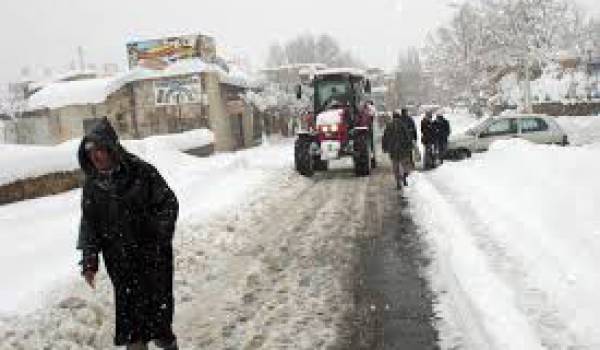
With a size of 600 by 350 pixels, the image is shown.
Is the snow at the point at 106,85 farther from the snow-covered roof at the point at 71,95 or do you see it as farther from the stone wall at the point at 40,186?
the stone wall at the point at 40,186

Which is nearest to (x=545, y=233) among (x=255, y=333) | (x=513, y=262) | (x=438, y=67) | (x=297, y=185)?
(x=513, y=262)

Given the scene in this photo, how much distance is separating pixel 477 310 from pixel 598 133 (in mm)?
27582

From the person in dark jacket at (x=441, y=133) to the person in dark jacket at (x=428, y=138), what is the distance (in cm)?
14

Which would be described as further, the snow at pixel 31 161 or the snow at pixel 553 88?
the snow at pixel 553 88

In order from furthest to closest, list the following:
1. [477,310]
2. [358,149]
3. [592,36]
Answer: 1. [592,36]
2. [358,149]
3. [477,310]

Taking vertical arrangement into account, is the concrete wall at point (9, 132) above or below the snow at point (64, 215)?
above

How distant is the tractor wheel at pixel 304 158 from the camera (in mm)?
21219

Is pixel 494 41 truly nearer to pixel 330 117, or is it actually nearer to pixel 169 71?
pixel 169 71

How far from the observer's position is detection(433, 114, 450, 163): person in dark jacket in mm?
20969

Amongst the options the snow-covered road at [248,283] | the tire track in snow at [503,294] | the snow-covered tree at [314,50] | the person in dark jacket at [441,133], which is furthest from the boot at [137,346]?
the snow-covered tree at [314,50]

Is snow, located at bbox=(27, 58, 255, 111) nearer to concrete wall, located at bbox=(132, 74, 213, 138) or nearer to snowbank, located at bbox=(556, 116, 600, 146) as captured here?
concrete wall, located at bbox=(132, 74, 213, 138)

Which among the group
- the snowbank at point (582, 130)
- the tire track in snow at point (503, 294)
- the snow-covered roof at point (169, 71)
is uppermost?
the snow-covered roof at point (169, 71)

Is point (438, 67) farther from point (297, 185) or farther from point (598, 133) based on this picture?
point (297, 185)

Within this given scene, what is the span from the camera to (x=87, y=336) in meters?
6.91
